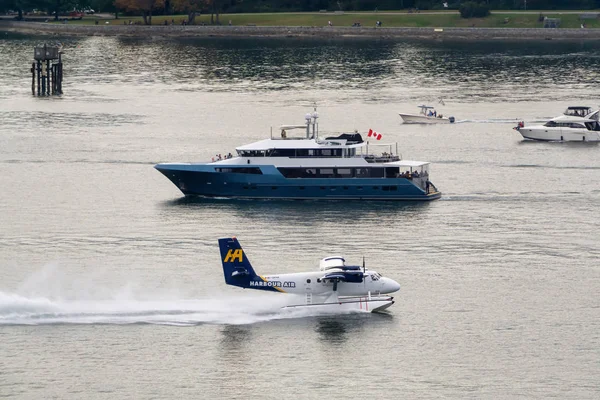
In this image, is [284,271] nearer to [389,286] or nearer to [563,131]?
[389,286]

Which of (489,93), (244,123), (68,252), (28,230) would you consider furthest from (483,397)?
(489,93)

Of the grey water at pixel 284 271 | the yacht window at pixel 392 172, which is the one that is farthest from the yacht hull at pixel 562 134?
the yacht window at pixel 392 172

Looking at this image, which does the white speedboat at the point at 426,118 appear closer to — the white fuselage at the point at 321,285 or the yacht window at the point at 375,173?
the yacht window at the point at 375,173

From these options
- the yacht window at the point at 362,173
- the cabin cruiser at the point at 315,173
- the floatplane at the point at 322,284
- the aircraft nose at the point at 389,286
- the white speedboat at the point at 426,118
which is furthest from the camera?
the white speedboat at the point at 426,118

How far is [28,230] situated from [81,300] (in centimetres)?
2036

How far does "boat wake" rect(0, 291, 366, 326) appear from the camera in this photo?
255 feet

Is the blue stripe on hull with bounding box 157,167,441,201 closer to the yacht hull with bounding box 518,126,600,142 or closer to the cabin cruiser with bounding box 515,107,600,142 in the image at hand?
the yacht hull with bounding box 518,126,600,142

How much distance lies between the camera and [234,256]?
7831 cm

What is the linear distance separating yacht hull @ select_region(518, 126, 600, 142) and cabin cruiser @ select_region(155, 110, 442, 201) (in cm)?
3745

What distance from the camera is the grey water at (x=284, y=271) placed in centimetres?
7069

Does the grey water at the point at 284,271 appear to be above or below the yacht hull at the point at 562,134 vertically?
below

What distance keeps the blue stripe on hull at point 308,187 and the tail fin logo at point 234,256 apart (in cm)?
3285

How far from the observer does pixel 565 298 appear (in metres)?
82.8

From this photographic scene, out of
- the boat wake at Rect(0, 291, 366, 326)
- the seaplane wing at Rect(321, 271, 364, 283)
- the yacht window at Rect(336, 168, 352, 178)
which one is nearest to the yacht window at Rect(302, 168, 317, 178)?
the yacht window at Rect(336, 168, 352, 178)
